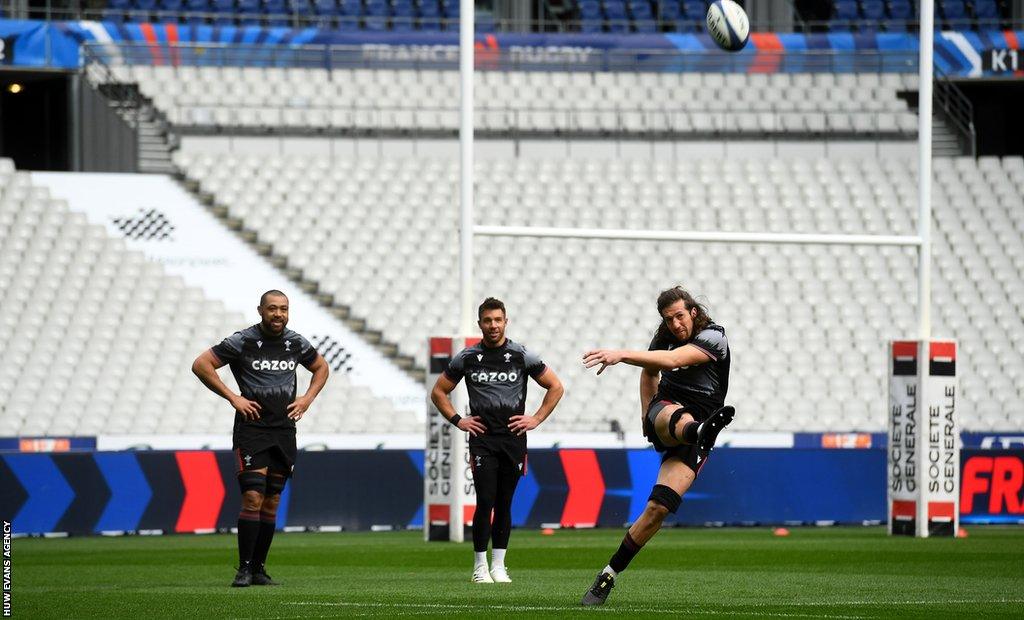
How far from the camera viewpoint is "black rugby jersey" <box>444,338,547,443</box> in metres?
10.4

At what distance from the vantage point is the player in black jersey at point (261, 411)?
9.88 metres

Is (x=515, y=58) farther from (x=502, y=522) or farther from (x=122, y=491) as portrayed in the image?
(x=502, y=522)

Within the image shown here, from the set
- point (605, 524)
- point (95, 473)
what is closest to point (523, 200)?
point (605, 524)

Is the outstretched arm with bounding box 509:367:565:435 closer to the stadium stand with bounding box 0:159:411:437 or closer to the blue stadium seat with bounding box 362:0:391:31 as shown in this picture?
the stadium stand with bounding box 0:159:411:437

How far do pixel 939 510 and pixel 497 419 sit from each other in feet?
20.1

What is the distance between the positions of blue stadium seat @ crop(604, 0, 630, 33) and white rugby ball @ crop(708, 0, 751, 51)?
1679cm

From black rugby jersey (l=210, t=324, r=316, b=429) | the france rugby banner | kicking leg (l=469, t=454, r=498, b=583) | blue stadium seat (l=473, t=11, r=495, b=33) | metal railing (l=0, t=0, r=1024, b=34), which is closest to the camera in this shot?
black rugby jersey (l=210, t=324, r=316, b=429)

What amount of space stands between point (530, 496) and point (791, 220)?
10251 mm

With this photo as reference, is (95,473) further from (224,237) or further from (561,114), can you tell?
(561,114)

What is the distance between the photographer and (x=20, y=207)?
24094 mm

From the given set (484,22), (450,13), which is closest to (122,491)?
(450,13)

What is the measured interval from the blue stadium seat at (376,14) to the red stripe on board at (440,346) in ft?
53.0

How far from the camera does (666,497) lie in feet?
28.5

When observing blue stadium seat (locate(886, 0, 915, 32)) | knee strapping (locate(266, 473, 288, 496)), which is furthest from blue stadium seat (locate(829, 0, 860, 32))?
knee strapping (locate(266, 473, 288, 496))
